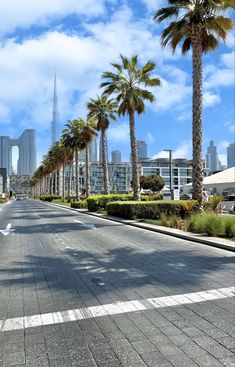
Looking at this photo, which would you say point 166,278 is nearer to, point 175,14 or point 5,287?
point 5,287

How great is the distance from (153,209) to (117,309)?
16.4 meters

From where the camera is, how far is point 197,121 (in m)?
19.6

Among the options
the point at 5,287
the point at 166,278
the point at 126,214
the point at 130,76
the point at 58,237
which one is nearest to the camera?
the point at 5,287

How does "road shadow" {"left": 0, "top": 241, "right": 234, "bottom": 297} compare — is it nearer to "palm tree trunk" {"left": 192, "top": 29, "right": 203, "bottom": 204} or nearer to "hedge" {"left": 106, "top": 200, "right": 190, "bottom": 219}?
"palm tree trunk" {"left": 192, "top": 29, "right": 203, "bottom": 204}

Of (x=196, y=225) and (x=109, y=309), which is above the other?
(x=196, y=225)

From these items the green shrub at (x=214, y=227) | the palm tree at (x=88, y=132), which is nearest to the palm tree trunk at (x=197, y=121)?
the green shrub at (x=214, y=227)

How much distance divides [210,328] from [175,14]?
1938cm

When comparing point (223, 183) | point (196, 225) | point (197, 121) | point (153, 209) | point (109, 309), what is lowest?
point (109, 309)

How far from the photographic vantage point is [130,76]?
2984cm

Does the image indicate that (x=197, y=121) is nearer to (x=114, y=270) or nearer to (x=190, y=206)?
(x=190, y=206)

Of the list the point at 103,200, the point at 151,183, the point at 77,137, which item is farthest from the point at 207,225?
the point at 151,183

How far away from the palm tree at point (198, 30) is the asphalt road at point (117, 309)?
9.87 meters

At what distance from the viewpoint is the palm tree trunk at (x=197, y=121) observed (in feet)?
63.8

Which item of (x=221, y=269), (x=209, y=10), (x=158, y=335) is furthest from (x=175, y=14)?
(x=158, y=335)
